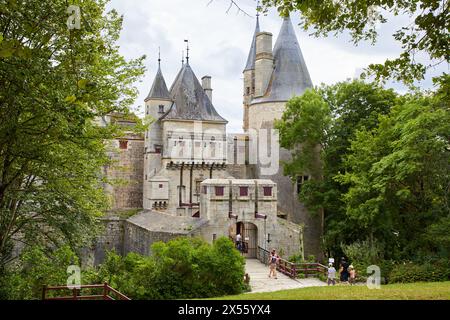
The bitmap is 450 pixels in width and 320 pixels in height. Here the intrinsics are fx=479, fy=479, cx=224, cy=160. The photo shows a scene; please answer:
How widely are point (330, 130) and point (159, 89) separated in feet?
40.5

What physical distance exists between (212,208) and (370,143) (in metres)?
8.36

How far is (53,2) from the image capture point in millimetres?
9859

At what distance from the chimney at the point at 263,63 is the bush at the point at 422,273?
17.8 meters

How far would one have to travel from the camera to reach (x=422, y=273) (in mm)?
18250

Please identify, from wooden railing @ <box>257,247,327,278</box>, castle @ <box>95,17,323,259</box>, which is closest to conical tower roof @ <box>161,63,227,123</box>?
castle @ <box>95,17,323,259</box>

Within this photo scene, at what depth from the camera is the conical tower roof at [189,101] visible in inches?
1313

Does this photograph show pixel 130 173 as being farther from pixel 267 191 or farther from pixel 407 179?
pixel 407 179

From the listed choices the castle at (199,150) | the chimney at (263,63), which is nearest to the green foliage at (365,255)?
the castle at (199,150)

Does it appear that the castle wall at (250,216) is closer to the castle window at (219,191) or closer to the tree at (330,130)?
the castle window at (219,191)

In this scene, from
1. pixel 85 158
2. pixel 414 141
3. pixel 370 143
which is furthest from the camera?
pixel 370 143

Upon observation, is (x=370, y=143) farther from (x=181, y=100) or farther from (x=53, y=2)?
(x=53, y=2)

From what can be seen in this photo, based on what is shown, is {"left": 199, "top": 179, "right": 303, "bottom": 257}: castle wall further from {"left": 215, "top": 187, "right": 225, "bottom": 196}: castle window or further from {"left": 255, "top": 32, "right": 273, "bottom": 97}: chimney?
{"left": 255, "top": 32, "right": 273, "bottom": 97}: chimney

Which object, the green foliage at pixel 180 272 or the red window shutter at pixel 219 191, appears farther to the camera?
the red window shutter at pixel 219 191
